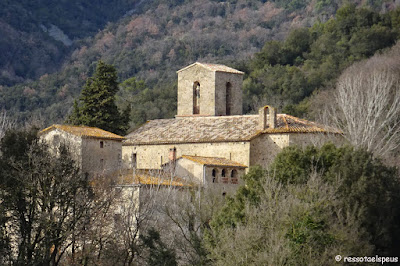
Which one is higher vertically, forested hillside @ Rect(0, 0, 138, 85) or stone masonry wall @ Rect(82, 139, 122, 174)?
forested hillside @ Rect(0, 0, 138, 85)

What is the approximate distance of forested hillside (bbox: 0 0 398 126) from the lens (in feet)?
199

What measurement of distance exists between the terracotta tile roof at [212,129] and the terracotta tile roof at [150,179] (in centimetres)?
249

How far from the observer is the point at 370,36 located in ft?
199

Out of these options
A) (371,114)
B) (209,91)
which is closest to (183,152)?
(209,91)

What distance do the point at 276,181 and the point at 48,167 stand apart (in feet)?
24.1

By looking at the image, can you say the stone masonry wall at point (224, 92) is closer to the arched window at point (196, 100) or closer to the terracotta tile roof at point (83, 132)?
the arched window at point (196, 100)

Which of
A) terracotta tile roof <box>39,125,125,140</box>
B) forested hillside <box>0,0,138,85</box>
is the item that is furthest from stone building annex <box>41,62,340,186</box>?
forested hillside <box>0,0,138,85</box>

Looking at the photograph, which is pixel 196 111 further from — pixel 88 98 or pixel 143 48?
pixel 143 48

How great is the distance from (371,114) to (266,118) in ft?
24.7

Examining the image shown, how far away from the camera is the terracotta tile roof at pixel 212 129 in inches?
1471

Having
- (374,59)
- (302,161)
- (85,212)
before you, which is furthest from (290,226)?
(374,59)

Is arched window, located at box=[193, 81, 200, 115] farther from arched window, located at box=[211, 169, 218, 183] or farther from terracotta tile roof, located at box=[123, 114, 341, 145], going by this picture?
arched window, located at box=[211, 169, 218, 183]

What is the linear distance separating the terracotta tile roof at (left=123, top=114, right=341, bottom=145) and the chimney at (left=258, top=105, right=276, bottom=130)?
22 centimetres

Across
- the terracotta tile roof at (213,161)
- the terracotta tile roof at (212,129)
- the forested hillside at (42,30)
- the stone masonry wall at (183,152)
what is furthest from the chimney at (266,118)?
the forested hillside at (42,30)
